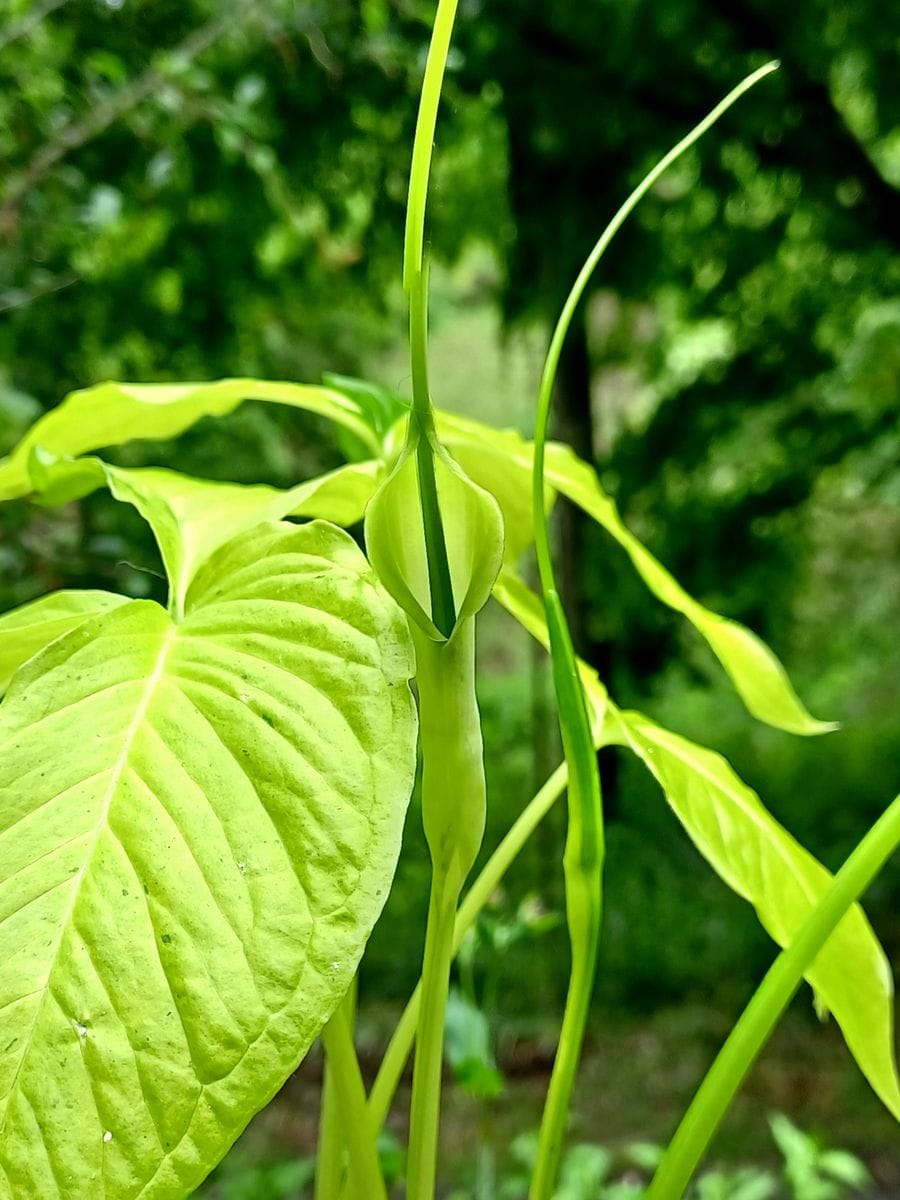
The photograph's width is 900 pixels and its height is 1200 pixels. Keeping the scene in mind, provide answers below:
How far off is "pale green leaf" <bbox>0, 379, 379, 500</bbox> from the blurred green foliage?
44cm

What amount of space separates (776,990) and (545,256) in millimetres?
1134

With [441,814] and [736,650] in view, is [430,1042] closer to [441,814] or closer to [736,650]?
[441,814]

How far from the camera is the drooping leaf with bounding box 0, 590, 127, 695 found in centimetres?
22

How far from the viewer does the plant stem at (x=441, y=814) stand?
7.2 inches

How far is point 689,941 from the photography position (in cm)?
134

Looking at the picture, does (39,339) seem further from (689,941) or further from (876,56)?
(689,941)

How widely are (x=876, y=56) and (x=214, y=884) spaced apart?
0.99 metres

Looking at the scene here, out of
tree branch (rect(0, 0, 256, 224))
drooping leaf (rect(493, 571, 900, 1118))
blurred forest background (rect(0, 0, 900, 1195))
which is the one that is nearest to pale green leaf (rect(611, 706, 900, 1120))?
drooping leaf (rect(493, 571, 900, 1118))

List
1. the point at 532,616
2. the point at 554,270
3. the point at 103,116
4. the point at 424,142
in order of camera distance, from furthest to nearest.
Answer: the point at 554,270
the point at 103,116
the point at 532,616
the point at 424,142

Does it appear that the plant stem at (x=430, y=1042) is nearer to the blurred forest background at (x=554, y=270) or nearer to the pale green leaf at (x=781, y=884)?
the pale green leaf at (x=781, y=884)

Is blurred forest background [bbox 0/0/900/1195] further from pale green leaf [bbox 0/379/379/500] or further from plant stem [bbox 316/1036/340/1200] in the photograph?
plant stem [bbox 316/1036/340/1200]

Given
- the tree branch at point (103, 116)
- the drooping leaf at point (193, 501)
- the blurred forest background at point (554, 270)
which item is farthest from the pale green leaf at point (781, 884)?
the tree branch at point (103, 116)

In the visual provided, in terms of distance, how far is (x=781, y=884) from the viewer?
24 cm

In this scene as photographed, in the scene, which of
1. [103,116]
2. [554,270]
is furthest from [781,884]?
[554,270]
